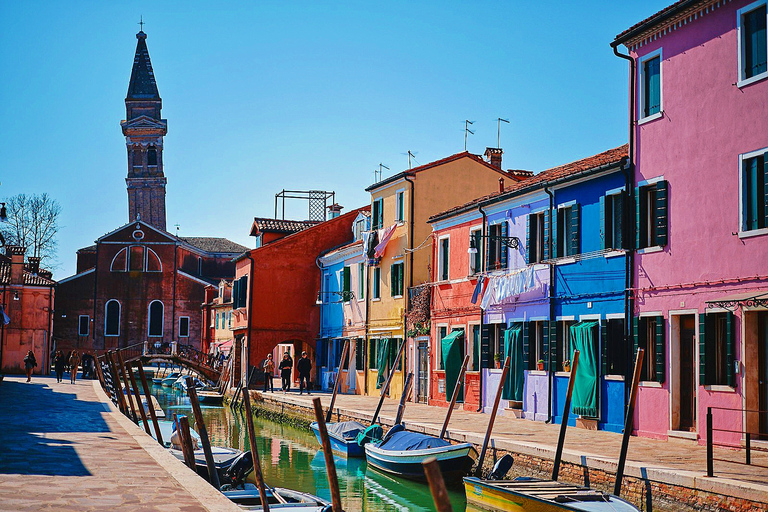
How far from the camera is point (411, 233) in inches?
1189

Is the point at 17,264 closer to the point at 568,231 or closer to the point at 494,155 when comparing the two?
the point at 494,155

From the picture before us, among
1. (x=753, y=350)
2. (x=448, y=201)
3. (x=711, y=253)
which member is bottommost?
(x=753, y=350)

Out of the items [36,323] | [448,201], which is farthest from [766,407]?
[36,323]

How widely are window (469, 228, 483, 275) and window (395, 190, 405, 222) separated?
5.56m


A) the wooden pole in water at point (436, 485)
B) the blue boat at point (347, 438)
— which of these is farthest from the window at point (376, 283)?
the wooden pole in water at point (436, 485)

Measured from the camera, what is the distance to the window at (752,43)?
15.4 m

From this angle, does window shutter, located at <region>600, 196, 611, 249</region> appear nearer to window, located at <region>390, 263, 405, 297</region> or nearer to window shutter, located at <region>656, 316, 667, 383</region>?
window shutter, located at <region>656, 316, 667, 383</region>

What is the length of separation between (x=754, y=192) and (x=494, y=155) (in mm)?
17457

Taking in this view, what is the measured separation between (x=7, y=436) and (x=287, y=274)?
958 inches

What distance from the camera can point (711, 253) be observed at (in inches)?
642

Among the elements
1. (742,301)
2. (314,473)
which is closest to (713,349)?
(742,301)

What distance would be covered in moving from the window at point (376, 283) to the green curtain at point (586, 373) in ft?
43.8

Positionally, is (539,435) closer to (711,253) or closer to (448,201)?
(711,253)

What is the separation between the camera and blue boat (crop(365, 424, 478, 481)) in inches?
666
